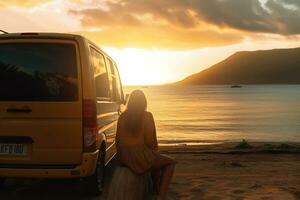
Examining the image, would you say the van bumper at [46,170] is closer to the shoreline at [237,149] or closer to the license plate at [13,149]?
the license plate at [13,149]

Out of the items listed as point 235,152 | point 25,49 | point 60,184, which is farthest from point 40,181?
point 235,152

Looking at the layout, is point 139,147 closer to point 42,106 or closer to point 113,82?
point 42,106

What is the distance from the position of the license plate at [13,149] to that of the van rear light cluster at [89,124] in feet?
2.81

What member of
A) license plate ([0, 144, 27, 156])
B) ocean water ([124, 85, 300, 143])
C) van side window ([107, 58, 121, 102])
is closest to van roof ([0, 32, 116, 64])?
license plate ([0, 144, 27, 156])

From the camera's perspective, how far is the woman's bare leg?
5.36m

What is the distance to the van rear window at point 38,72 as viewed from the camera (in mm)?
6672

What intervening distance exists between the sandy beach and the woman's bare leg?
2.26 m

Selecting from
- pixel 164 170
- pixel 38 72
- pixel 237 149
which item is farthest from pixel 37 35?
pixel 237 149

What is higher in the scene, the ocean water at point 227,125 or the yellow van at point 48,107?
the yellow van at point 48,107

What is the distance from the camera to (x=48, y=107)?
6.57 m

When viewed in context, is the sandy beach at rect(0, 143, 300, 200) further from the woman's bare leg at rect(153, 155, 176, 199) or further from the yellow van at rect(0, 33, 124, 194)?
the woman's bare leg at rect(153, 155, 176, 199)

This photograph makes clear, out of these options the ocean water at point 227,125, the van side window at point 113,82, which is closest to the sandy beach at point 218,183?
the van side window at point 113,82

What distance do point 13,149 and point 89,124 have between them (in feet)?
3.65

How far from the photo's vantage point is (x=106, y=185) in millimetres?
8680
